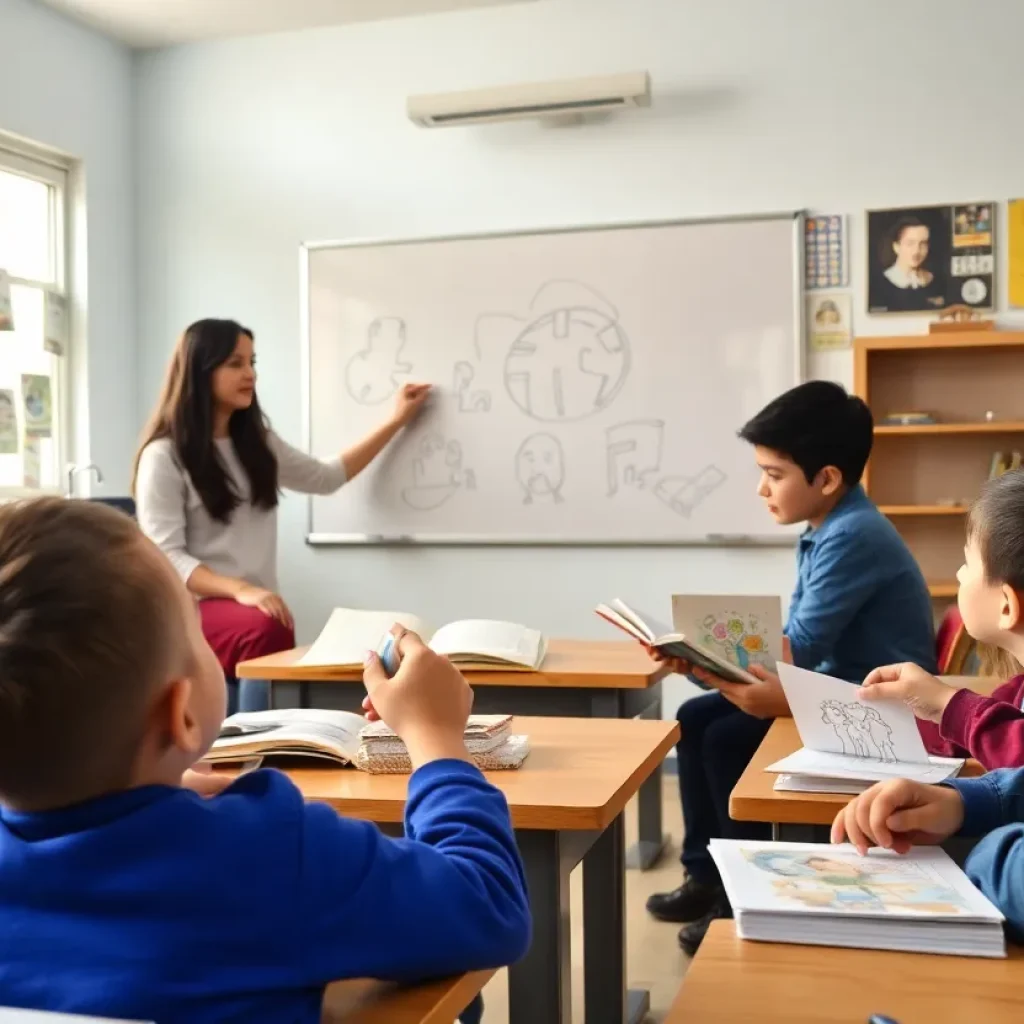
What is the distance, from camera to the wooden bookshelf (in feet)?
13.1

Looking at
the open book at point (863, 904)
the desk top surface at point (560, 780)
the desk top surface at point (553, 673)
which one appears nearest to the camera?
the open book at point (863, 904)

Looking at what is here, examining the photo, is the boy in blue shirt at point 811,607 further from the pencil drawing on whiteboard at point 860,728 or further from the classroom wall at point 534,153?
the classroom wall at point 534,153

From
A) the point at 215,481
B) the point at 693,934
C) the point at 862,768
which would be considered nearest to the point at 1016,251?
the point at 693,934

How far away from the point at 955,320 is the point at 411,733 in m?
3.37

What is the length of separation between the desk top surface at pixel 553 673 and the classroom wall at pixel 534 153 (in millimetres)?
1704

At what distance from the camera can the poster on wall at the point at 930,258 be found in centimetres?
400

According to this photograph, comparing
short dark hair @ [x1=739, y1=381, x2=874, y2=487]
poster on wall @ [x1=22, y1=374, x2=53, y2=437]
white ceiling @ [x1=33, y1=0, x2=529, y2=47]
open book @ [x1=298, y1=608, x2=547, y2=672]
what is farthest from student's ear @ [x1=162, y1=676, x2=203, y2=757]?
white ceiling @ [x1=33, y1=0, x2=529, y2=47]

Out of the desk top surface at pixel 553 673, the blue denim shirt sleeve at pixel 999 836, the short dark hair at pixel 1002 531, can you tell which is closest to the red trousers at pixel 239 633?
the desk top surface at pixel 553 673

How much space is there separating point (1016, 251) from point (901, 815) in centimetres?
329

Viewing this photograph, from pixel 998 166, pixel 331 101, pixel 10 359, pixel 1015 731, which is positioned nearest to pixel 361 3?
pixel 331 101

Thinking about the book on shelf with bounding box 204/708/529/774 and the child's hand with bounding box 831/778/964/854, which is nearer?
the child's hand with bounding box 831/778/964/854

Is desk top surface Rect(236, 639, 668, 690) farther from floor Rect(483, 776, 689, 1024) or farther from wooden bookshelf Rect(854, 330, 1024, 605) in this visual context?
wooden bookshelf Rect(854, 330, 1024, 605)

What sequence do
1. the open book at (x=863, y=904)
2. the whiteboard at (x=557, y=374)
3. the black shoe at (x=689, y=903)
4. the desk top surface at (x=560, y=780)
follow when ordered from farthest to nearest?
1. the whiteboard at (x=557, y=374)
2. the black shoe at (x=689, y=903)
3. the desk top surface at (x=560, y=780)
4. the open book at (x=863, y=904)

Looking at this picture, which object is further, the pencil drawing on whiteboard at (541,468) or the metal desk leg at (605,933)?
the pencil drawing on whiteboard at (541,468)
